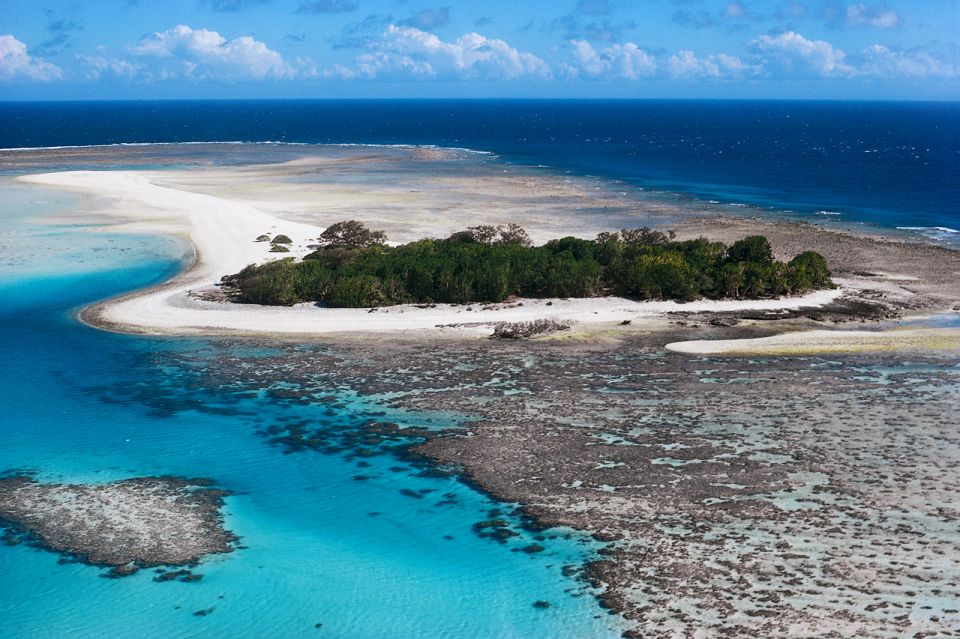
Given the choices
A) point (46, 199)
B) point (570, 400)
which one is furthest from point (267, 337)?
point (46, 199)

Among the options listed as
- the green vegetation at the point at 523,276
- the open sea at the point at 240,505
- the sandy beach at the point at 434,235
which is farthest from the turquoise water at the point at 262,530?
the green vegetation at the point at 523,276

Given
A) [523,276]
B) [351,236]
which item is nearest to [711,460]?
[523,276]

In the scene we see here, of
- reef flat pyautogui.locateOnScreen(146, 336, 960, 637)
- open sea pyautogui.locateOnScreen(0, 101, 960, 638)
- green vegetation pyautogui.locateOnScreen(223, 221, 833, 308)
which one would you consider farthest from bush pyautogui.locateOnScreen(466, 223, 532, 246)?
open sea pyautogui.locateOnScreen(0, 101, 960, 638)

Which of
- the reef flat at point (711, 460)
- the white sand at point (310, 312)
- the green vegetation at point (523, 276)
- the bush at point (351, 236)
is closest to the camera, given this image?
the reef flat at point (711, 460)

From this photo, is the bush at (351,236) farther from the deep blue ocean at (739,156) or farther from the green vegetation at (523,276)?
the deep blue ocean at (739,156)

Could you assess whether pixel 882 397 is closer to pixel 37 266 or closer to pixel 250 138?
pixel 37 266

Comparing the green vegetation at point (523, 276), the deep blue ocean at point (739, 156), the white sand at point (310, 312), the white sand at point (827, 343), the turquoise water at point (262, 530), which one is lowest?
the turquoise water at point (262, 530)

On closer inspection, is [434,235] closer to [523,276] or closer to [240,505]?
[523,276]
